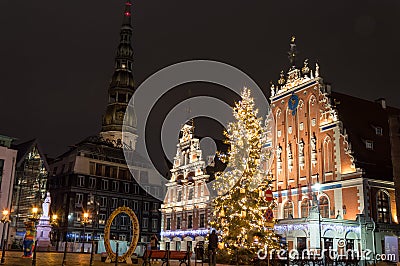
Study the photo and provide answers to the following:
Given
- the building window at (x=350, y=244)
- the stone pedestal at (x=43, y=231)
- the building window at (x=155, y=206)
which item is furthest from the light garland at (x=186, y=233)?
the building window at (x=350, y=244)

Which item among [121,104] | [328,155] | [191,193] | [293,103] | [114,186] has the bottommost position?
[191,193]

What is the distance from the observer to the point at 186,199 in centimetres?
4991

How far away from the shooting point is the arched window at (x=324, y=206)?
33781mm

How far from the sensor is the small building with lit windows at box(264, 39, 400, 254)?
31.0m

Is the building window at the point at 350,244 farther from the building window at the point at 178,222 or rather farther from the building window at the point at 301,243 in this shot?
the building window at the point at 178,222

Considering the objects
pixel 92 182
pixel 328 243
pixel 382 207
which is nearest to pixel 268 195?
pixel 328 243

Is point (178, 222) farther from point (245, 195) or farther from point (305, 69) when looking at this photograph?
point (245, 195)

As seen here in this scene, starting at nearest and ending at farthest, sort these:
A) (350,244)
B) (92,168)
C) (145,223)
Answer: (350,244), (92,168), (145,223)

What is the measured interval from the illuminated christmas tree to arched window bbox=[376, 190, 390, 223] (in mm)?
9507

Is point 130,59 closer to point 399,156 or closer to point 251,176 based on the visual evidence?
point 251,176

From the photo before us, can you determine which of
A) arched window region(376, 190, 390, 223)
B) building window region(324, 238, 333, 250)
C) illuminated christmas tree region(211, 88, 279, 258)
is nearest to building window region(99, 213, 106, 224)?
illuminated christmas tree region(211, 88, 279, 258)

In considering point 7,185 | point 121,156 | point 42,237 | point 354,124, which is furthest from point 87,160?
point 354,124

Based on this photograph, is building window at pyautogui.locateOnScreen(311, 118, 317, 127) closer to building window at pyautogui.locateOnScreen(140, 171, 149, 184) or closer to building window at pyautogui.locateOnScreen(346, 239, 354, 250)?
building window at pyautogui.locateOnScreen(346, 239, 354, 250)

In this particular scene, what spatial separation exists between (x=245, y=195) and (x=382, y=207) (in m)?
12.4
